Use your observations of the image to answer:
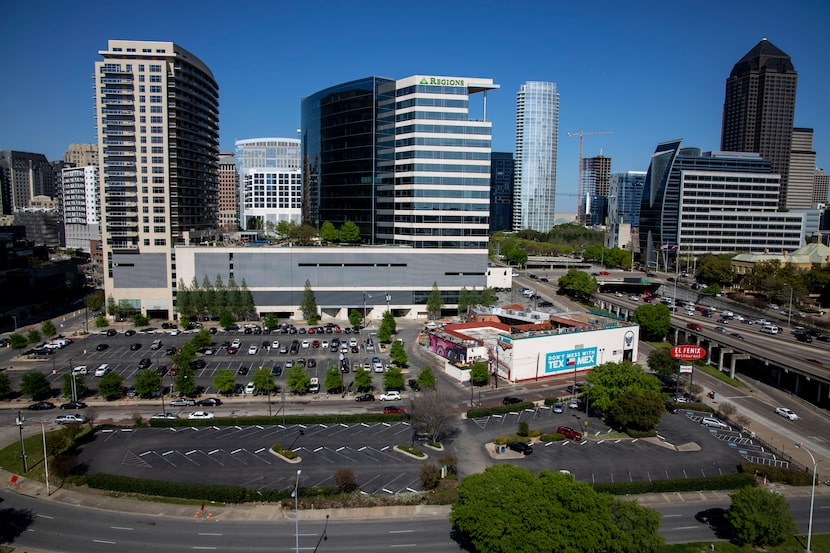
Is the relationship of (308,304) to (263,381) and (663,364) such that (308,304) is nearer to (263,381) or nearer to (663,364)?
(263,381)

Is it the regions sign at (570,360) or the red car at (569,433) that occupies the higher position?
the regions sign at (570,360)

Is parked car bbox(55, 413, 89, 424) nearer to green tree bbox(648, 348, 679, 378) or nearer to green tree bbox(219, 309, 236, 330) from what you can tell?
green tree bbox(219, 309, 236, 330)

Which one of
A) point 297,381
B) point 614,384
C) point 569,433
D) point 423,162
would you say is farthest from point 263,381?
point 423,162

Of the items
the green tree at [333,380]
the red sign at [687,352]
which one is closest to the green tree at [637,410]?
the red sign at [687,352]

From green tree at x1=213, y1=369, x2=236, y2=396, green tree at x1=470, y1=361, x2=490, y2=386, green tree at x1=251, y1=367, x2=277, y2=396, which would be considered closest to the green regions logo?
green tree at x1=470, y1=361, x2=490, y2=386

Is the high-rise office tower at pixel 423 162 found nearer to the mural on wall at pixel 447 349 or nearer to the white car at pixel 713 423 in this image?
the mural on wall at pixel 447 349

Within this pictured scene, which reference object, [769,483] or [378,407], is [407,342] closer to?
[378,407]
